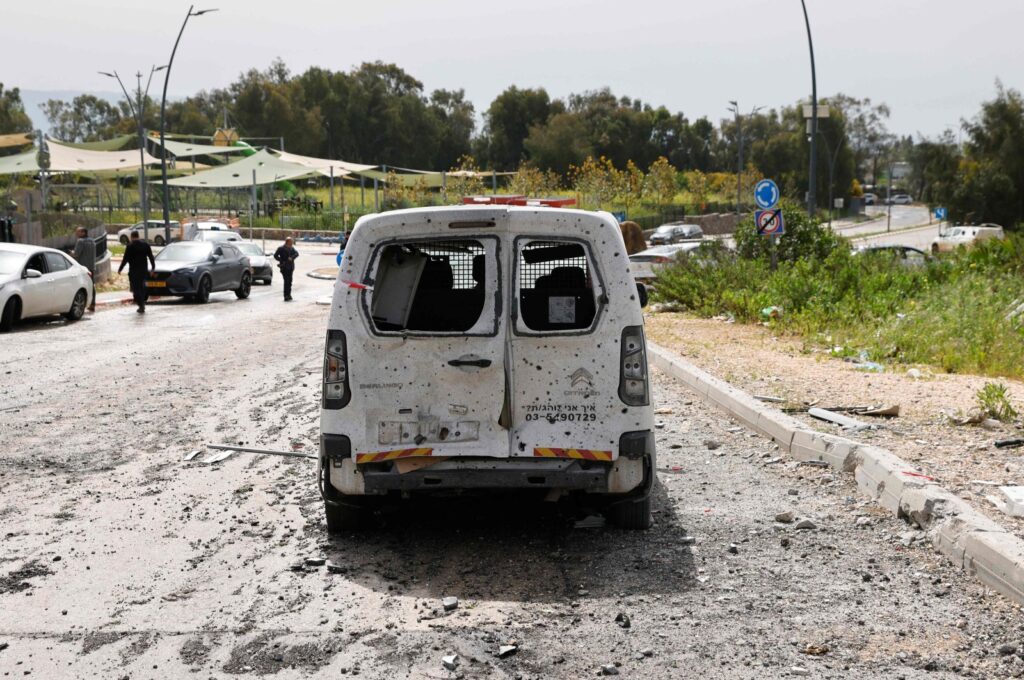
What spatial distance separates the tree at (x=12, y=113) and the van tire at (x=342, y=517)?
127348 mm

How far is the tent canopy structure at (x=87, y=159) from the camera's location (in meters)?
74.1

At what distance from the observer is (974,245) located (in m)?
22.3

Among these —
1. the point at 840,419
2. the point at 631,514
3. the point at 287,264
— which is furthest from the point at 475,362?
the point at 287,264

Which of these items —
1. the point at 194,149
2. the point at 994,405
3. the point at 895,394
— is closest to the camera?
the point at 994,405

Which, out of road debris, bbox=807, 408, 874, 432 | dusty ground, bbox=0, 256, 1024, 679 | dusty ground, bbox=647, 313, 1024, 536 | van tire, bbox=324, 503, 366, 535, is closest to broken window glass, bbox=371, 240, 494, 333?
van tire, bbox=324, 503, 366, 535

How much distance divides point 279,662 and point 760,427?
6291 mm

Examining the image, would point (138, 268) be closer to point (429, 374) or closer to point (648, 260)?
point (648, 260)

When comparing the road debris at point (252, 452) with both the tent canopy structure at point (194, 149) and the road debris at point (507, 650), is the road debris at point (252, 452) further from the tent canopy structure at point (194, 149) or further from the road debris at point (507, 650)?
the tent canopy structure at point (194, 149)

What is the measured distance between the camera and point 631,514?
684 centimetres

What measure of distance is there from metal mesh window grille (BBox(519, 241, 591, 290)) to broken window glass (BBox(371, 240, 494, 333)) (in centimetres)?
24

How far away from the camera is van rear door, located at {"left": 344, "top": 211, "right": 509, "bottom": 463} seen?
6367 millimetres

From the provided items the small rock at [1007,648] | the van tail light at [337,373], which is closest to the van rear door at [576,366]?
the van tail light at [337,373]

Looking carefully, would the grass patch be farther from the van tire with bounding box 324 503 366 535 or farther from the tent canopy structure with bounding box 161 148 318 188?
the tent canopy structure with bounding box 161 148 318 188

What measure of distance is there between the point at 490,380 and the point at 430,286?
2.82 ft
